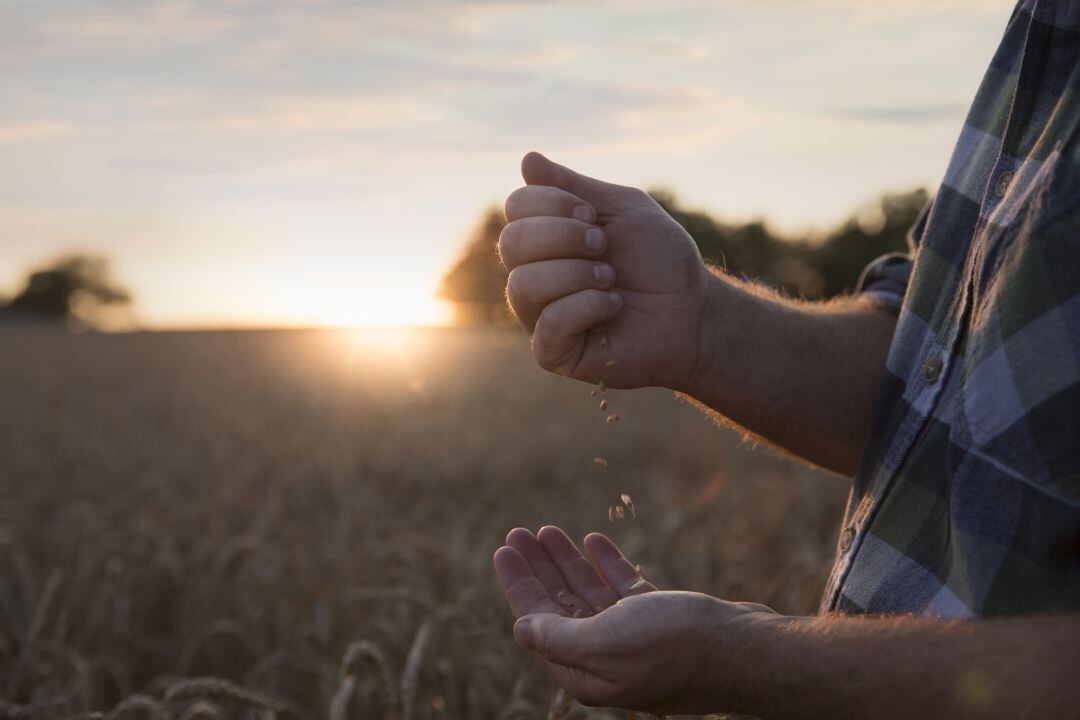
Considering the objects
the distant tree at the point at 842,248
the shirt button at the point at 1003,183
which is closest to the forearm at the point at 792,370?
the shirt button at the point at 1003,183

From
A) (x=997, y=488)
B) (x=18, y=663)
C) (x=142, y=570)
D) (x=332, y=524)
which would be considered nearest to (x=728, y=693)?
(x=997, y=488)

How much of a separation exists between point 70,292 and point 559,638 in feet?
305

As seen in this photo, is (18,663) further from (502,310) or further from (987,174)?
(987,174)

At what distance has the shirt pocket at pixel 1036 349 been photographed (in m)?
1.24

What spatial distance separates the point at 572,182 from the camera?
183 cm

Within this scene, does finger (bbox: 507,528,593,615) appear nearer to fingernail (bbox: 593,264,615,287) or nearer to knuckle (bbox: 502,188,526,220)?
fingernail (bbox: 593,264,615,287)

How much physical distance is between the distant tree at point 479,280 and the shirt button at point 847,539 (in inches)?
42.1

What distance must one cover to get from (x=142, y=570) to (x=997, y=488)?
3472 mm

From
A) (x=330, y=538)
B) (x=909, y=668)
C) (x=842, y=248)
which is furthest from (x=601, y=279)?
(x=842, y=248)

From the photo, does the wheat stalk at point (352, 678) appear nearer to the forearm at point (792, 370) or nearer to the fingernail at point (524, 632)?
the fingernail at point (524, 632)

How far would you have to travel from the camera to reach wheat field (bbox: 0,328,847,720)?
2.89 meters

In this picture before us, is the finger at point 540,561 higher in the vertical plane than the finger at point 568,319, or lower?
lower

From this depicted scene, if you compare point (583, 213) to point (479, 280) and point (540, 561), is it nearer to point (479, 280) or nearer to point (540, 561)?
point (540, 561)

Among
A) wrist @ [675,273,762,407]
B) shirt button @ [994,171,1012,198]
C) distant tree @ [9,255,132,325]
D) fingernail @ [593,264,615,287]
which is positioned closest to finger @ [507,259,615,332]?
fingernail @ [593,264,615,287]
